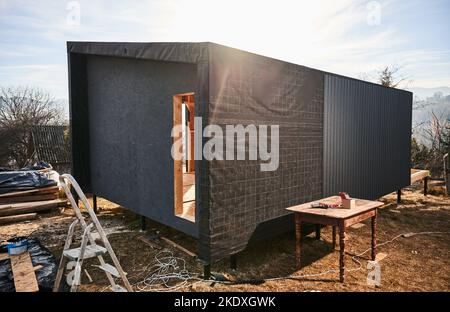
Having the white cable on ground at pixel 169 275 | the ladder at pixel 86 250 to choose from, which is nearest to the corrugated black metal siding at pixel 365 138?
the white cable on ground at pixel 169 275

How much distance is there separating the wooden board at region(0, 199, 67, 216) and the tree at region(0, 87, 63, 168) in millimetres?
12218

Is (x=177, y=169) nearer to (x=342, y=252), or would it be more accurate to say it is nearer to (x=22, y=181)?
(x=342, y=252)

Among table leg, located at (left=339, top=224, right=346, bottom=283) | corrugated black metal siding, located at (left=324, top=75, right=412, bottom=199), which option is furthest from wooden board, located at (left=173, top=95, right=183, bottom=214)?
corrugated black metal siding, located at (left=324, top=75, right=412, bottom=199)

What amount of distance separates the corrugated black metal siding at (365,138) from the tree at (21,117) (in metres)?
18.7

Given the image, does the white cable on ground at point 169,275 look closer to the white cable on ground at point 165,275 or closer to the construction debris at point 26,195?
the white cable on ground at point 165,275

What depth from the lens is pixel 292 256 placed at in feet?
17.1

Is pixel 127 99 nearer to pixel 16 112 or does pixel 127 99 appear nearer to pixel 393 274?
pixel 393 274

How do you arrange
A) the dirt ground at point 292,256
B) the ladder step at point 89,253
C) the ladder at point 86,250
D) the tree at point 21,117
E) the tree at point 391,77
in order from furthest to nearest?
the tree at point 391,77, the tree at point 21,117, the dirt ground at point 292,256, the ladder step at point 89,253, the ladder at point 86,250

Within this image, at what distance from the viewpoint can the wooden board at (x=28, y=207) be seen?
24.7 feet

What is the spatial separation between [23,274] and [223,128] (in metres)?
3.23

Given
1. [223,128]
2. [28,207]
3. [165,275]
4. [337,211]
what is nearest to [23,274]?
[165,275]

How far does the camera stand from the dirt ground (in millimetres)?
4176
